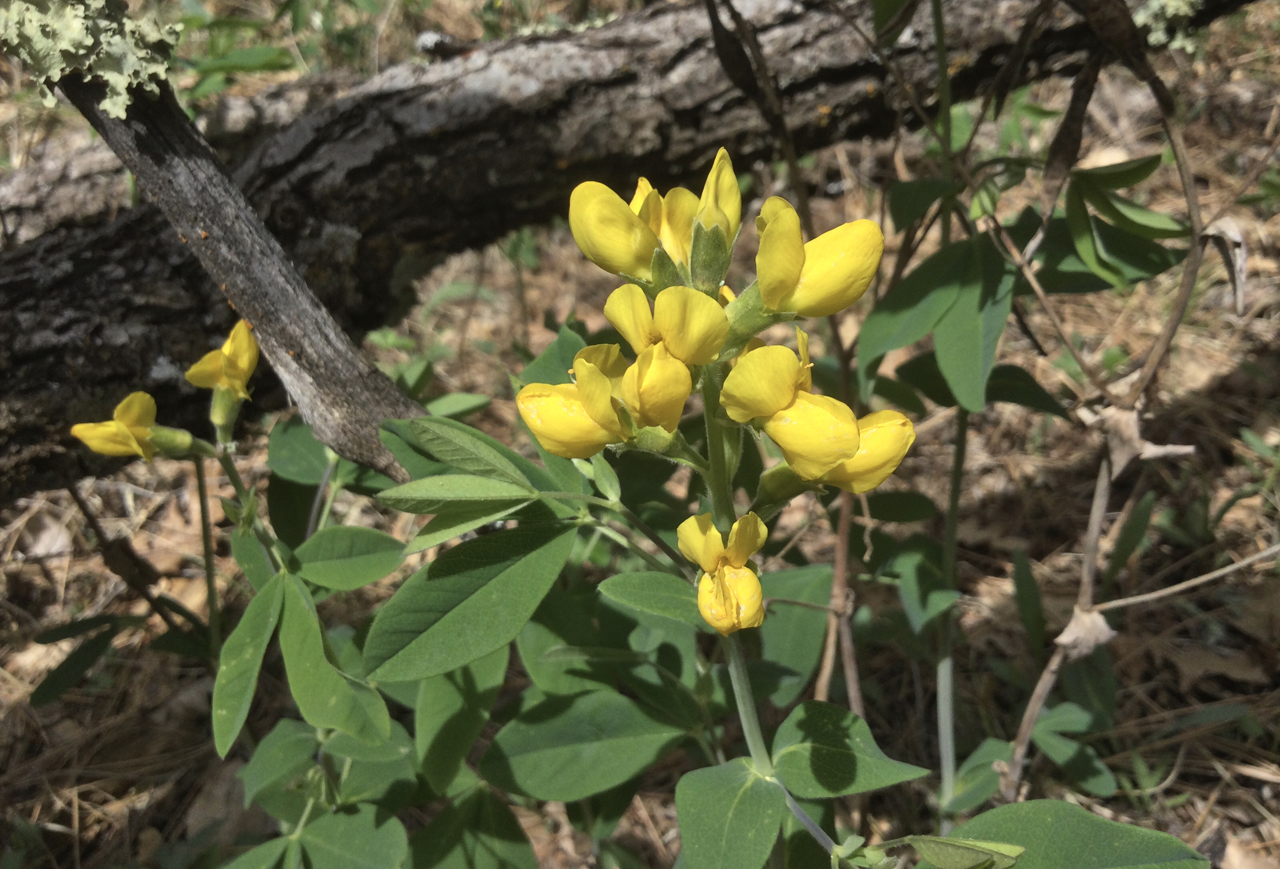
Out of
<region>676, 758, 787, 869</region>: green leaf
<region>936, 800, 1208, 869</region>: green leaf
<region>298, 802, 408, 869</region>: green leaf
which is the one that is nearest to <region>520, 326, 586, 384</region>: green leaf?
<region>676, 758, 787, 869</region>: green leaf

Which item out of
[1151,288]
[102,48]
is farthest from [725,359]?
[1151,288]

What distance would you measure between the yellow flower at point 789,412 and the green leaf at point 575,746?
0.52 m

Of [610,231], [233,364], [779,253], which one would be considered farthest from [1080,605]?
[233,364]

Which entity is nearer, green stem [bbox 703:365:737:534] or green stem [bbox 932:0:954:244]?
green stem [bbox 703:365:737:534]

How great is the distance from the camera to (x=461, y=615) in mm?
968

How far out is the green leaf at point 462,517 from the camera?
0.95 m

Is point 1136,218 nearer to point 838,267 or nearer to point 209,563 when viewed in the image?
point 838,267

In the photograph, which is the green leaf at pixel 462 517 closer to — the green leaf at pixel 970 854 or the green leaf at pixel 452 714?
the green leaf at pixel 452 714

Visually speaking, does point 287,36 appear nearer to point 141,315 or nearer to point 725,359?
point 141,315

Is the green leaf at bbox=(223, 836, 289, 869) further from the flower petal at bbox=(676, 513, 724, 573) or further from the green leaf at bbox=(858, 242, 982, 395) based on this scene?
the green leaf at bbox=(858, 242, 982, 395)

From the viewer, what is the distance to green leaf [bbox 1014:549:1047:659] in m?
1.67

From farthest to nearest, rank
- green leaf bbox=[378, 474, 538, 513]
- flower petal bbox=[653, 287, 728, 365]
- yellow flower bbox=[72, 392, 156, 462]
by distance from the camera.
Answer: yellow flower bbox=[72, 392, 156, 462], green leaf bbox=[378, 474, 538, 513], flower petal bbox=[653, 287, 728, 365]

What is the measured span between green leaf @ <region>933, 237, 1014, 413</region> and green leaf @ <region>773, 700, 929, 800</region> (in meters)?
0.49

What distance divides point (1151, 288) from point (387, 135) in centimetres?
225
